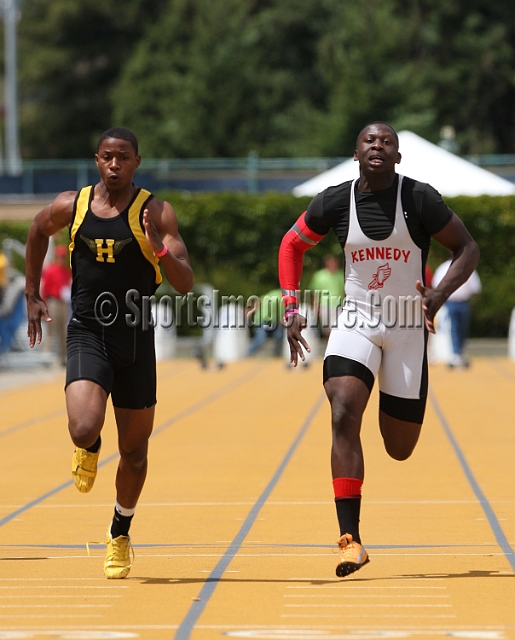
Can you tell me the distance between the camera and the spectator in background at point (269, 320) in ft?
71.6

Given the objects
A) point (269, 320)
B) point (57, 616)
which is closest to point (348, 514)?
point (57, 616)

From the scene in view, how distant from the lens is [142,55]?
55.6 m

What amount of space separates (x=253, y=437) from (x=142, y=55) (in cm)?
4547

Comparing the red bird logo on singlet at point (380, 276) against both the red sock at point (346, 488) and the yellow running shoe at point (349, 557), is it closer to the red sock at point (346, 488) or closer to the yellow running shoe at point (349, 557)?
the red sock at point (346, 488)

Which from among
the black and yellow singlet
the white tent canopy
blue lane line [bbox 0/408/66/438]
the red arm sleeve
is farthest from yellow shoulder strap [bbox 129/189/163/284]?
the white tent canopy

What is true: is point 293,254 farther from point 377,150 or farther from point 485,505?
point 485,505

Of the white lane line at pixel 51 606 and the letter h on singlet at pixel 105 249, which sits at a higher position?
the letter h on singlet at pixel 105 249

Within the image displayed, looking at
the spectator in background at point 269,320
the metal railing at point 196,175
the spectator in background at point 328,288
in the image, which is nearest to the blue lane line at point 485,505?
the spectator in background at point 328,288

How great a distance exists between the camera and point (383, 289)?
630 centimetres

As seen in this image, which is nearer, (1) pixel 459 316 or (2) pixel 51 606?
(2) pixel 51 606

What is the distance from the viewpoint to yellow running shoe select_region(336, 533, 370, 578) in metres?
5.79

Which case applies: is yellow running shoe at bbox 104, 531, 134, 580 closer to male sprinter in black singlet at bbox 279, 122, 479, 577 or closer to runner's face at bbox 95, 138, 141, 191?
male sprinter in black singlet at bbox 279, 122, 479, 577

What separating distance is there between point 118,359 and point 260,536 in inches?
65.1

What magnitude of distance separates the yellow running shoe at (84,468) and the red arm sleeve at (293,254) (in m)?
1.36
